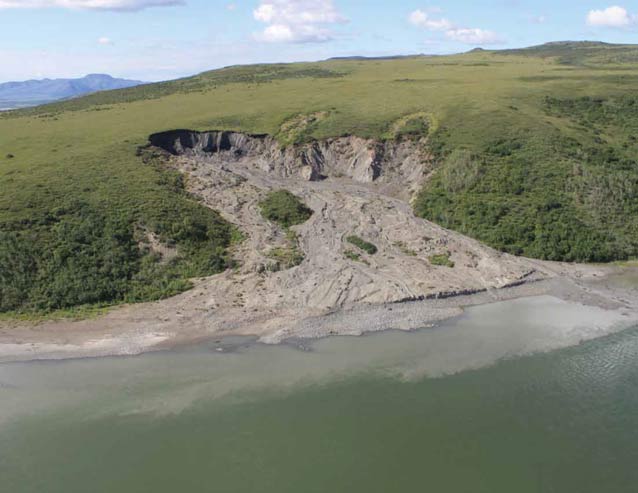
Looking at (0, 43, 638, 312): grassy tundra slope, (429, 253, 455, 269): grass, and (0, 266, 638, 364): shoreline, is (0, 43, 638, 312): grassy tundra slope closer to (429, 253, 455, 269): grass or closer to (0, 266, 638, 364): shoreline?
(0, 266, 638, 364): shoreline

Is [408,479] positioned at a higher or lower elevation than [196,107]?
lower

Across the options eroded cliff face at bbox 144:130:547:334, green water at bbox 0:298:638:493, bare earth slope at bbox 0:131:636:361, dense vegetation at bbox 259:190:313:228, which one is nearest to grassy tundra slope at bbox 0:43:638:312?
eroded cliff face at bbox 144:130:547:334

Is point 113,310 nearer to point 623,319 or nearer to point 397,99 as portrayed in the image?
point 623,319

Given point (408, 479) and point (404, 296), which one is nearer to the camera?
point (408, 479)

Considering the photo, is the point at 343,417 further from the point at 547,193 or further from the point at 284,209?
the point at 547,193

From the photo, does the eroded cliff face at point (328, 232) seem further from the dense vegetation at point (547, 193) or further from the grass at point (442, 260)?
the dense vegetation at point (547, 193)

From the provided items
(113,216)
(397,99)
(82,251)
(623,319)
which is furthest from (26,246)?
(397,99)
